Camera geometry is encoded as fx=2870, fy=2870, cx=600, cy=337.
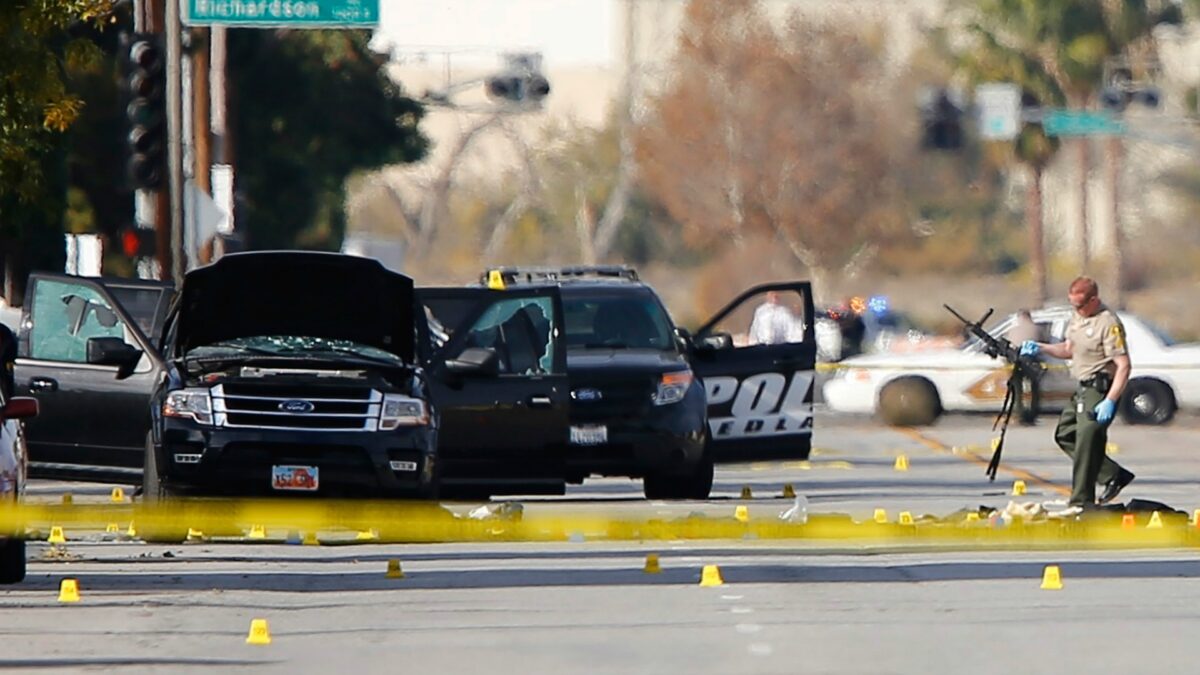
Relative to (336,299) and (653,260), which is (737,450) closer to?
(336,299)

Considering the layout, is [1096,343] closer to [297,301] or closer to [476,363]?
[476,363]

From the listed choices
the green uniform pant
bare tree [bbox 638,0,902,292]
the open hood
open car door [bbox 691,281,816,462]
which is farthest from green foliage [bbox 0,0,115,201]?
bare tree [bbox 638,0,902,292]

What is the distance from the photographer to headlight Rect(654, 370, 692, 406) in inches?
854

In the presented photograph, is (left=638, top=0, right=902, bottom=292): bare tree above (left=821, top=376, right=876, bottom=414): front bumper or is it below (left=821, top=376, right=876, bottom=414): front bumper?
Result: above

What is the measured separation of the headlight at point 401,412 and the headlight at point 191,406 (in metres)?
1.05

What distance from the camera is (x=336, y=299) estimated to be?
61.6ft

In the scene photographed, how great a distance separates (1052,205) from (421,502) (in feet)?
326

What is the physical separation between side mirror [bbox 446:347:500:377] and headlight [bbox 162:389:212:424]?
94.9 inches

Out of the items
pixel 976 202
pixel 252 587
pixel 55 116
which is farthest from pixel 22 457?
pixel 976 202

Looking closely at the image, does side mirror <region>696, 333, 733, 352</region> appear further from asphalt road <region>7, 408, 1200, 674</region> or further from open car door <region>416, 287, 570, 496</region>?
asphalt road <region>7, 408, 1200, 674</region>

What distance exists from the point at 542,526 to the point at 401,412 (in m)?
1.15

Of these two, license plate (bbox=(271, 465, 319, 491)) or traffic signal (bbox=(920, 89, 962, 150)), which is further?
traffic signal (bbox=(920, 89, 962, 150))

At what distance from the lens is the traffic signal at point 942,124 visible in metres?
49.9

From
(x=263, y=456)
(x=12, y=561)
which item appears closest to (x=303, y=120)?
(x=263, y=456)
